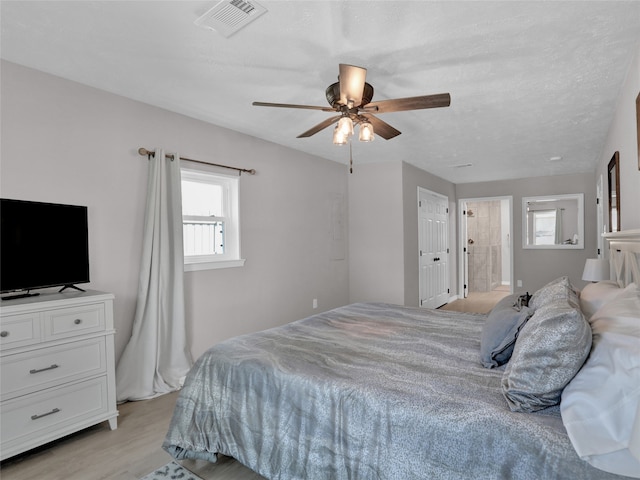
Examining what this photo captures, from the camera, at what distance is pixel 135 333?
2906 mm

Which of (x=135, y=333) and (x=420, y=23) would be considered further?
(x=135, y=333)

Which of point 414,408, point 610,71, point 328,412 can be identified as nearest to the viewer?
point 414,408

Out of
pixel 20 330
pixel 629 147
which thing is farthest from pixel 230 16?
pixel 629 147

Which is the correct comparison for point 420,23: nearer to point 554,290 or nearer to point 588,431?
point 554,290

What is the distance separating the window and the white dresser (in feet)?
3.67

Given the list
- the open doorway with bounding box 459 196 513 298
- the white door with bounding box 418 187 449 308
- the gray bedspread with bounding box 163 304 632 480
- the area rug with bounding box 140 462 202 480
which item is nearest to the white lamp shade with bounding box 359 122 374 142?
the gray bedspread with bounding box 163 304 632 480

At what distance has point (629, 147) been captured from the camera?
2.50 meters

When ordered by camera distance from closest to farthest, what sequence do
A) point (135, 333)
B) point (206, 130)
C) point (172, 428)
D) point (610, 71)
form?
point (172, 428) < point (610, 71) < point (135, 333) < point (206, 130)

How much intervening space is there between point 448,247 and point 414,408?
6133 millimetres

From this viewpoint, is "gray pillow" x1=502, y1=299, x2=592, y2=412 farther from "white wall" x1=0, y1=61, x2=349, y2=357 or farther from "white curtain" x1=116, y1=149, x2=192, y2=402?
"white wall" x1=0, y1=61, x2=349, y2=357

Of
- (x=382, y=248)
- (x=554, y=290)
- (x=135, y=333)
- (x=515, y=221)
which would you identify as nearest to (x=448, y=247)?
(x=515, y=221)

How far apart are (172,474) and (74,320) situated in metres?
1.10

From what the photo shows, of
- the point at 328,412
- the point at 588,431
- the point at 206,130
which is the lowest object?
the point at 328,412

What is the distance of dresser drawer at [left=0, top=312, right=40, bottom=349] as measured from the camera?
6.49ft
